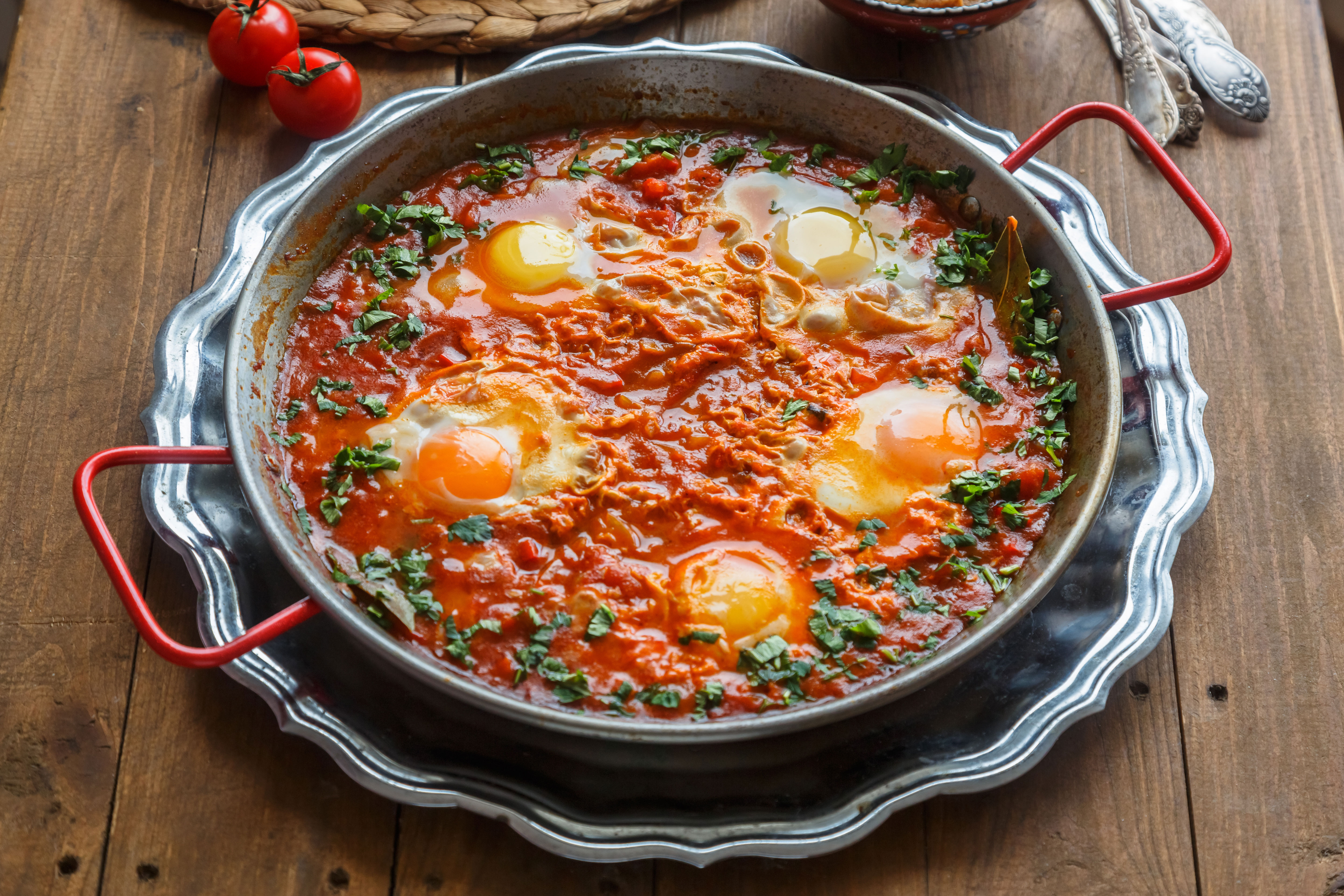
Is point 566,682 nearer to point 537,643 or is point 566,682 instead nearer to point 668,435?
point 537,643

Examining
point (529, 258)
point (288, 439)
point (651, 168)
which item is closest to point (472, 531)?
point (288, 439)

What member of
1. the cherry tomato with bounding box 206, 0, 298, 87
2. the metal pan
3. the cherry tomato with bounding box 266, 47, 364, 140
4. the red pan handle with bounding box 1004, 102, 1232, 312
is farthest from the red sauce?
the cherry tomato with bounding box 206, 0, 298, 87

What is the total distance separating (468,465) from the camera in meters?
3.43

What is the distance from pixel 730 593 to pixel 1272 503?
2.09m

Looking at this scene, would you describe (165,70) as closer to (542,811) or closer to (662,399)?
(662,399)

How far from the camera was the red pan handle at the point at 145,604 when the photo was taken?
2.80 meters

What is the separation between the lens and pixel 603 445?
3557mm

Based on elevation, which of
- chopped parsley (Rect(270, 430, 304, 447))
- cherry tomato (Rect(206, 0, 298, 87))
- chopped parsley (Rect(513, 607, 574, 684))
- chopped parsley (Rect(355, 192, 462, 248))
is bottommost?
chopped parsley (Rect(513, 607, 574, 684))

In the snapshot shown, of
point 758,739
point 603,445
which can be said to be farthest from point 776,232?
point 758,739

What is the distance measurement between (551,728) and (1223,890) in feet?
7.19

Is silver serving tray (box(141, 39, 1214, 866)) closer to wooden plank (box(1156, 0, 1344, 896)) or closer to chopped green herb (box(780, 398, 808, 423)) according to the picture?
wooden plank (box(1156, 0, 1344, 896))

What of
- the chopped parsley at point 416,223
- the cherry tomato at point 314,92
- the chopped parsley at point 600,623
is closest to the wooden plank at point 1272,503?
the chopped parsley at point 600,623

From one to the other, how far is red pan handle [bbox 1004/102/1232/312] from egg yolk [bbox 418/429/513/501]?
82.2 inches

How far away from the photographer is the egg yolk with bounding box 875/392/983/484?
352cm
